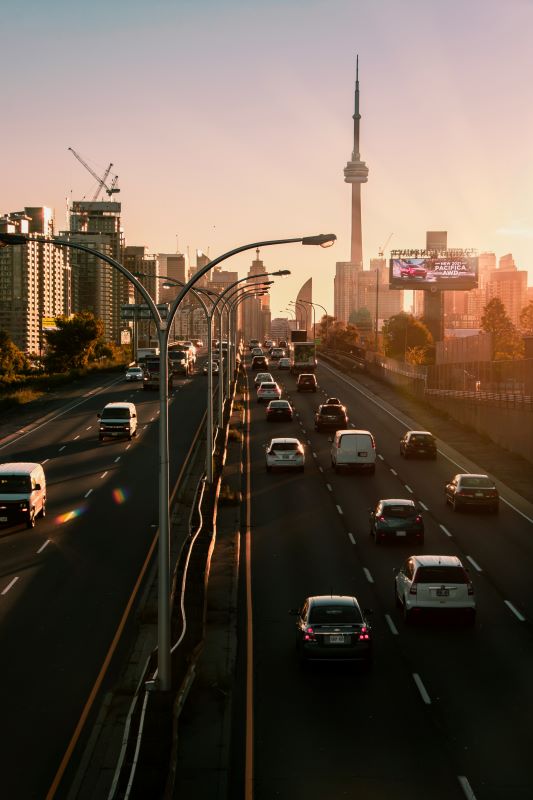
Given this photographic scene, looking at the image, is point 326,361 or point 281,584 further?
point 326,361

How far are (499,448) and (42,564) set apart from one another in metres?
37.5

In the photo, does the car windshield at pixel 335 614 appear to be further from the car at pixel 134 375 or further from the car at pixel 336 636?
the car at pixel 134 375

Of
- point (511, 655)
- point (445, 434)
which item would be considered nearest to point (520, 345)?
point (445, 434)

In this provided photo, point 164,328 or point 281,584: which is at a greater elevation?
point 164,328

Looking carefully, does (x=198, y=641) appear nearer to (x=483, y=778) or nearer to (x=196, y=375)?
(x=483, y=778)

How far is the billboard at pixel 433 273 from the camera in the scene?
15423cm

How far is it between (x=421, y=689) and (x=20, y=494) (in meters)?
21.6

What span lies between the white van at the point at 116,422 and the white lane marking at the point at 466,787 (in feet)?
158

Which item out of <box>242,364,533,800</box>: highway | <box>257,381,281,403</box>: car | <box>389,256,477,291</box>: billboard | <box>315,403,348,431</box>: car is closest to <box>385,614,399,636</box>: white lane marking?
<box>242,364,533,800</box>: highway

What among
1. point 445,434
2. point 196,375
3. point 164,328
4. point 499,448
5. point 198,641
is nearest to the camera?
point 164,328

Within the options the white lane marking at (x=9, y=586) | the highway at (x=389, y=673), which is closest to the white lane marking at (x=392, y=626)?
the highway at (x=389, y=673)

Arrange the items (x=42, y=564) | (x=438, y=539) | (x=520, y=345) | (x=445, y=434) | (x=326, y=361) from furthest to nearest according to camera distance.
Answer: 1. (x=520, y=345)
2. (x=326, y=361)
3. (x=445, y=434)
4. (x=438, y=539)
5. (x=42, y=564)

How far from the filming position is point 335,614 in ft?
76.7

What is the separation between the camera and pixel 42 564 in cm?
3369
